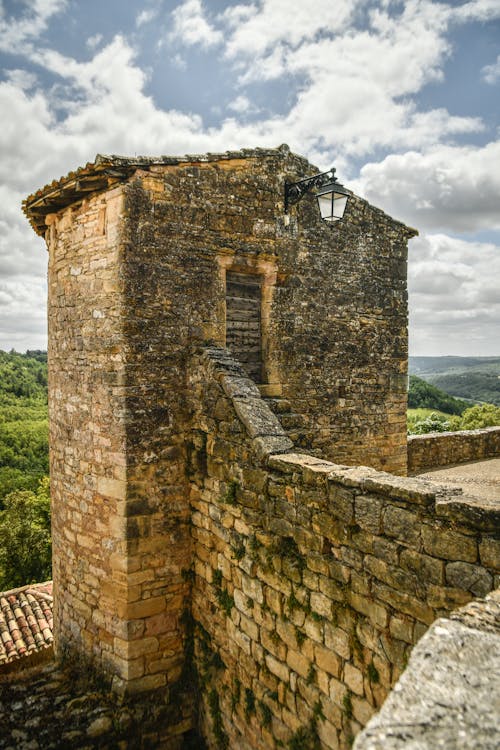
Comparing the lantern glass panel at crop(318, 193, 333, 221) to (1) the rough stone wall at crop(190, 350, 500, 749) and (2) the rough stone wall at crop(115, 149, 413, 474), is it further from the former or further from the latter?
(1) the rough stone wall at crop(190, 350, 500, 749)

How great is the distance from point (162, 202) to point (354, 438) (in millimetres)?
4501

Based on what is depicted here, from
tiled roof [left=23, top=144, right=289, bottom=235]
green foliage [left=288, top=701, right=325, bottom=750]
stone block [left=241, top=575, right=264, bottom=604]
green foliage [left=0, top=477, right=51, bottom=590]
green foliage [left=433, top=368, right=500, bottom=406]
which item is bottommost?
green foliage [left=0, top=477, right=51, bottom=590]

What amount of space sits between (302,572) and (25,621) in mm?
10318

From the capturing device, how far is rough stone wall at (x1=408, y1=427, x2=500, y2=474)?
9719 millimetres

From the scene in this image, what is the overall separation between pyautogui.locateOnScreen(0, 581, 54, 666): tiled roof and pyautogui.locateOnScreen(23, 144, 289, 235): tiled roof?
7765mm

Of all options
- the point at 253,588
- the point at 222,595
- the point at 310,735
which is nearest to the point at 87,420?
the point at 222,595

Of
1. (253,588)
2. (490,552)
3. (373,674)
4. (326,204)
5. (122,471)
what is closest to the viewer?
(490,552)

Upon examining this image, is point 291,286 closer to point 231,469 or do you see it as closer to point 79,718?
point 231,469

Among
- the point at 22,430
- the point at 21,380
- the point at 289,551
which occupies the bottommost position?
the point at 22,430

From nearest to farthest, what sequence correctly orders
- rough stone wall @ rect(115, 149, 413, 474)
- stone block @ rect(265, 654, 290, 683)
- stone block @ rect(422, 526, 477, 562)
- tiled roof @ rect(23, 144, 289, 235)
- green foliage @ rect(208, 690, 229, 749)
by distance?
stone block @ rect(422, 526, 477, 562) < stone block @ rect(265, 654, 290, 683) < green foliage @ rect(208, 690, 229, 749) < tiled roof @ rect(23, 144, 289, 235) < rough stone wall @ rect(115, 149, 413, 474)

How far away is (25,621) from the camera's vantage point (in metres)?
11.2

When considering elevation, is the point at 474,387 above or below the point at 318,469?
below

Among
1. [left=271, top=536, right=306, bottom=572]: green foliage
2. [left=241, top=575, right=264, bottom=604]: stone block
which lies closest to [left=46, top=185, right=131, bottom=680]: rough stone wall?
[left=241, top=575, right=264, bottom=604]: stone block

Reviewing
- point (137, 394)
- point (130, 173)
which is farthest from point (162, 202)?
point (137, 394)
